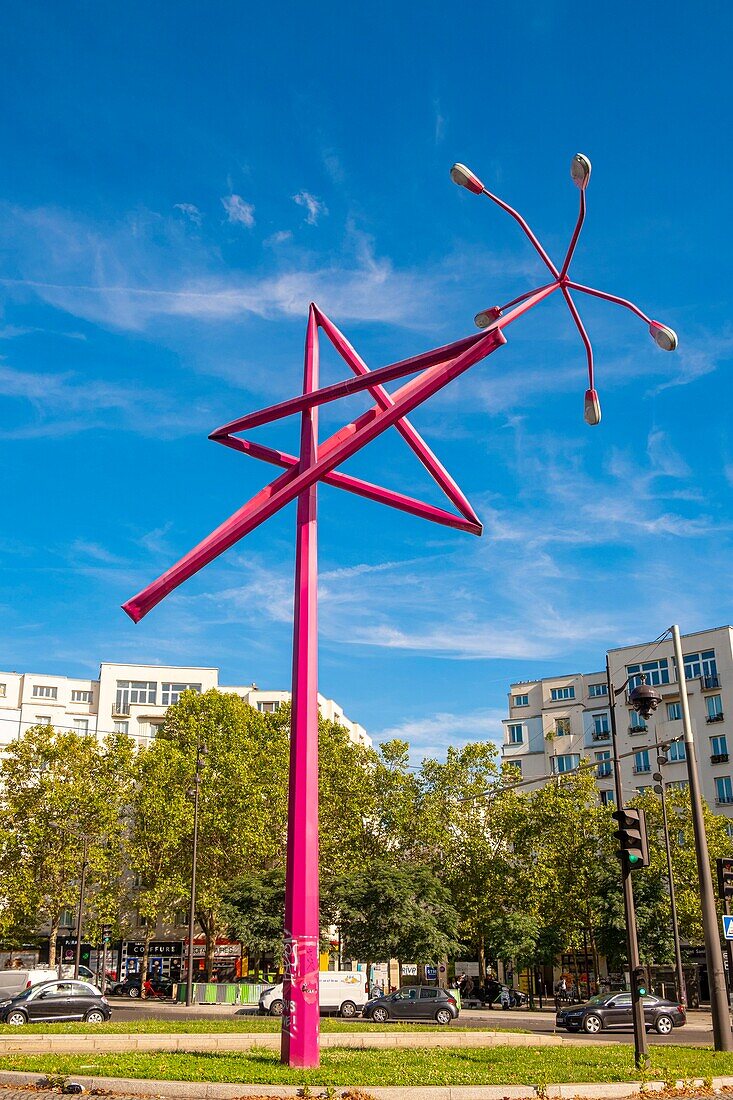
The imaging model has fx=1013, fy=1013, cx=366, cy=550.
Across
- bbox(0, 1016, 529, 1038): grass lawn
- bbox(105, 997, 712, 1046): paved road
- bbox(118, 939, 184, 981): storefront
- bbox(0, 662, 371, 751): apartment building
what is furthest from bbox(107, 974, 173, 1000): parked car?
bbox(0, 1016, 529, 1038): grass lawn

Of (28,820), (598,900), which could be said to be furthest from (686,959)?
(28,820)

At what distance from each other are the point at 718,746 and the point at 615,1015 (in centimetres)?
3785

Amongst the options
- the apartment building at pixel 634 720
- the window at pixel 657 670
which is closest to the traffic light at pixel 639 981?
the apartment building at pixel 634 720

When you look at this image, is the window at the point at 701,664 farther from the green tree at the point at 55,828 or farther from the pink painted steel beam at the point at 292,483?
the pink painted steel beam at the point at 292,483

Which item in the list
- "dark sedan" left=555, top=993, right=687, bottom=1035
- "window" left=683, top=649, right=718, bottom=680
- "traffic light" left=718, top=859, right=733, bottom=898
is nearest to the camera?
"traffic light" left=718, top=859, right=733, bottom=898

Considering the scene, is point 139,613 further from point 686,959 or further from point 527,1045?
point 686,959

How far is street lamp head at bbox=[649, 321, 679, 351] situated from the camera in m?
15.5

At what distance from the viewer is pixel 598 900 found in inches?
2002

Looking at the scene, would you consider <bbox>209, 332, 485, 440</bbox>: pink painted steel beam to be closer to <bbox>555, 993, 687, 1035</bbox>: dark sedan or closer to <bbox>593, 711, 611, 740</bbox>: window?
<bbox>555, 993, 687, 1035</bbox>: dark sedan

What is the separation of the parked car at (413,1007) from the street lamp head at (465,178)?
95.9ft

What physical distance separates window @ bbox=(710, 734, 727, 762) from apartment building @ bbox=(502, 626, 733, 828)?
0.07 meters

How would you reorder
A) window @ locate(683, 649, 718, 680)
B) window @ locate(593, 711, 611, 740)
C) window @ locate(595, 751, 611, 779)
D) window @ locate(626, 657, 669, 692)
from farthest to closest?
window @ locate(593, 711, 611, 740) → window @ locate(595, 751, 611, 779) → window @ locate(626, 657, 669, 692) → window @ locate(683, 649, 718, 680)

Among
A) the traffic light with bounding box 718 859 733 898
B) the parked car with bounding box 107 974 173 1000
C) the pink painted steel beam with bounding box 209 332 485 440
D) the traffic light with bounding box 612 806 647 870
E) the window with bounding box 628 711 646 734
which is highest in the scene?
the window with bounding box 628 711 646 734

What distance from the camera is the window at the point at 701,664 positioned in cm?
6981
